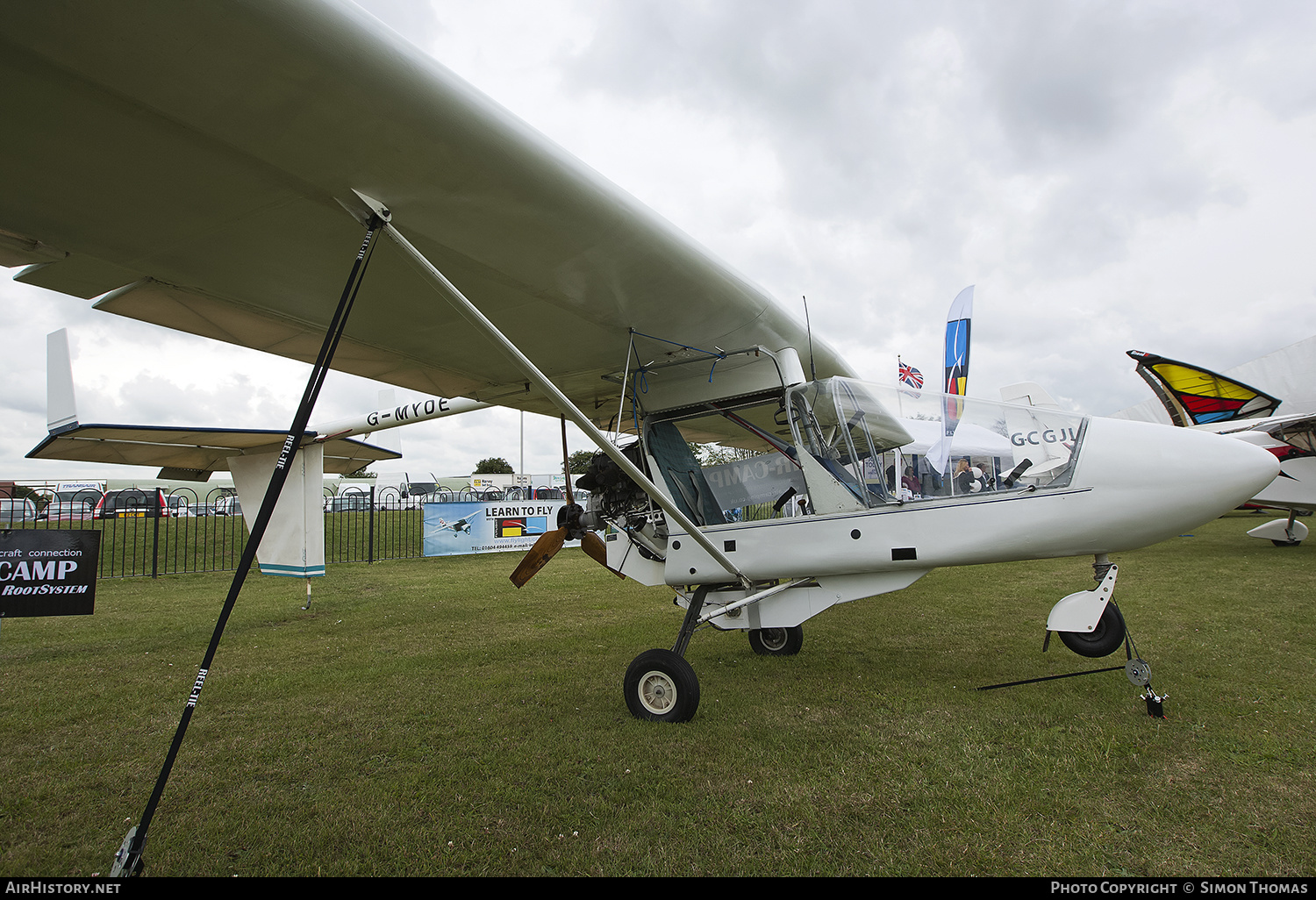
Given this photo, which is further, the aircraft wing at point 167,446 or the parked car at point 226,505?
the parked car at point 226,505

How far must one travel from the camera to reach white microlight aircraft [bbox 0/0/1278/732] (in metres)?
1.92

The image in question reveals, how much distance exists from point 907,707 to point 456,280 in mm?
3687

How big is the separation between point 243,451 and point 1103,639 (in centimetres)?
963

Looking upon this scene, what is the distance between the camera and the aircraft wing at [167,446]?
6.99m

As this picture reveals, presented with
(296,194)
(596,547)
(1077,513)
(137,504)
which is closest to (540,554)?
(596,547)

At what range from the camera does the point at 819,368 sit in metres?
5.32

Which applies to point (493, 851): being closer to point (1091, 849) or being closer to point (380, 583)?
point (1091, 849)

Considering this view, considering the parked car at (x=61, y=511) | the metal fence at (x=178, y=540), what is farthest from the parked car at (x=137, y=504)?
the parked car at (x=61, y=511)

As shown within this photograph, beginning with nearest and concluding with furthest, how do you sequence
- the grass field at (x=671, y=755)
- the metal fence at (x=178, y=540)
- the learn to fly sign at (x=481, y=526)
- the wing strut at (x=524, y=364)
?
the grass field at (x=671, y=755) → the wing strut at (x=524, y=364) → the metal fence at (x=178, y=540) → the learn to fly sign at (x=481, y=526)

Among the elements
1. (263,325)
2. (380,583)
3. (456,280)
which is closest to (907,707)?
(456,280)

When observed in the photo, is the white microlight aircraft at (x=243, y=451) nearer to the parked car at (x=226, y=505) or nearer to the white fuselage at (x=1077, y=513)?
the white fuselage at (x=1077, y=513)

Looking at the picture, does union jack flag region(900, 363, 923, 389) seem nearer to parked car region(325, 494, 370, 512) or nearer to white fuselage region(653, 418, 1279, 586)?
white fuselage region(653, 418, 1279, 586)

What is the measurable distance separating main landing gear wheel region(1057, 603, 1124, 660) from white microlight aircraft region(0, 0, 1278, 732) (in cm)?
2

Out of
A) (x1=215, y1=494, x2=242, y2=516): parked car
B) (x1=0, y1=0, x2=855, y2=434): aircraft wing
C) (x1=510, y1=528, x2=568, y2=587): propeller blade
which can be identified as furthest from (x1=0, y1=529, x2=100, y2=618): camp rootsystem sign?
(x1=215, y1=494, x2=242, y2=516): parked car
